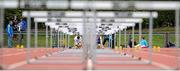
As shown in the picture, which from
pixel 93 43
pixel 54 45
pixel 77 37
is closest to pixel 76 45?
pixel 77 37

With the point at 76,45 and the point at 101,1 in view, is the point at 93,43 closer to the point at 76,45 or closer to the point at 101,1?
the point at 101,1

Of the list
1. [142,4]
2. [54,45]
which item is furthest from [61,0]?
[54,45]

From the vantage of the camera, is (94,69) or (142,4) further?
(142,4)

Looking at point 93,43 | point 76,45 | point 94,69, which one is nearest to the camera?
point 94,69

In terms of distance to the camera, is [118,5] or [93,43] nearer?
[118,5]

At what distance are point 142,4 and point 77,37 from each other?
2369 centimetres

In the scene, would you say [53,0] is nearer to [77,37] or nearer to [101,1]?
[101,1]

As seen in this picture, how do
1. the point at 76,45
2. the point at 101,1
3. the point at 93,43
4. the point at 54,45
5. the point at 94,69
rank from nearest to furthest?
the point at 94,69 < the point at 101,1 < the point at 93,43 < the point at 54,45 < the point at 76,45

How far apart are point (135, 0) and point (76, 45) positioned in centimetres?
2219

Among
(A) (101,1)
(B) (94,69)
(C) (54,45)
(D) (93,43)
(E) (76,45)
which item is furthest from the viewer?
(E) (76,45)

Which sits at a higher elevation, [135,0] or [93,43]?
[135,0]

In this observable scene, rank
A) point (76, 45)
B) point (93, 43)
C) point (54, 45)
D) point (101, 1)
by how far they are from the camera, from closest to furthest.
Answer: point (101, 1), point (93, 43), point (54, 45), point (76, 45)

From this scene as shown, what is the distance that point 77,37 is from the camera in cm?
3600

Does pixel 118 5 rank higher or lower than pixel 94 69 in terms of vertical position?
higher
